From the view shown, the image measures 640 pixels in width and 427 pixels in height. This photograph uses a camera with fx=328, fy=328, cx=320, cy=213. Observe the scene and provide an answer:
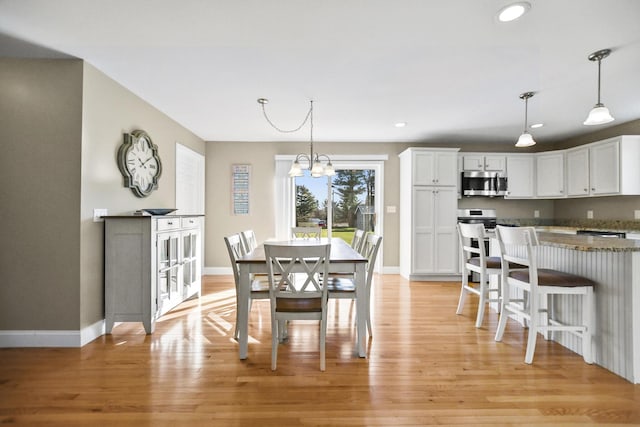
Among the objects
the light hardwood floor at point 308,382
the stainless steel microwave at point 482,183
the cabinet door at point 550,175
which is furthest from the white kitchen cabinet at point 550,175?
the light hardwood floor at point 308,382

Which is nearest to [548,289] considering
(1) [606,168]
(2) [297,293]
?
(2) [297,293]

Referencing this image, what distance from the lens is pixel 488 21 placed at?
6.87 feet

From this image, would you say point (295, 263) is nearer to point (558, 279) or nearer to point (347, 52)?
point (347, 52)

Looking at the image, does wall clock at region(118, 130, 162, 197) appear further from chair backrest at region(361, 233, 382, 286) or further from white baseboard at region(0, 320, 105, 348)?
chair backrest at region(361, 233, 382, 286)

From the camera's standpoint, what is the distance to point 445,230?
5.17 meters

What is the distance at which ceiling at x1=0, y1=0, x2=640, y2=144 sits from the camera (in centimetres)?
200

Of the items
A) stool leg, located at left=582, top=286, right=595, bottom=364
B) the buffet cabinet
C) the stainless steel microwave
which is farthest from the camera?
the stainless steel microwave

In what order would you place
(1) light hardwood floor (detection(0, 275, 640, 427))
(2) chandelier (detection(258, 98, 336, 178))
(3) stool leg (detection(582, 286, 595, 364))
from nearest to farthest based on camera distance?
1. (1) light hardwood floor (detection(0, 275, 640, 427))
2. (3) stool leg (detection(582, 286, 595, 364))
3. (2) chandelier (detection(258, 98, 336, 178))

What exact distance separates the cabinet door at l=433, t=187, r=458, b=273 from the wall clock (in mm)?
3974

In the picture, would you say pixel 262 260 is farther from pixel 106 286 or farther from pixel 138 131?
pixel 138 131

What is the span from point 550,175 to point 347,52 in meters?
4.44

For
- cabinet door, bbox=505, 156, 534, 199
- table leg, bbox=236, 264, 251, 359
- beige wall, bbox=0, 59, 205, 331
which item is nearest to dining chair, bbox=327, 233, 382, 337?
table leg, bbox=236, 264, 251, 359

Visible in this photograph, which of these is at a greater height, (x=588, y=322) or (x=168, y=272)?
(x=168, y=272)

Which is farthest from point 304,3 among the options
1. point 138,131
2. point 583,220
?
point 583,220
